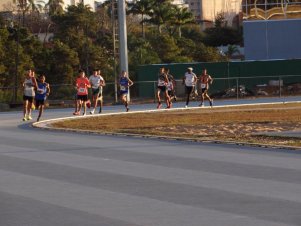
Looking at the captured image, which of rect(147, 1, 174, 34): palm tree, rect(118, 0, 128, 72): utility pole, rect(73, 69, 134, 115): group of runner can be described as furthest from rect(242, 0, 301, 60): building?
rect(73, 69, 134, 115): group of runner

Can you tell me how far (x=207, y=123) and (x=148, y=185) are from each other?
14.7 metres

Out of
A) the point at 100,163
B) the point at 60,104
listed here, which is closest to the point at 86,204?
the point at 100,163

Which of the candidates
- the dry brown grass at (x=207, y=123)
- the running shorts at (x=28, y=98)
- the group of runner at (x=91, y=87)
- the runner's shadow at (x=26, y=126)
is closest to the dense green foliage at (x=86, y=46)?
the group of runner at (x=91, y=87)

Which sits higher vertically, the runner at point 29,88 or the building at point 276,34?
the building at point 276,34

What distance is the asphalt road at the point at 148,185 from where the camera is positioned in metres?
10.5

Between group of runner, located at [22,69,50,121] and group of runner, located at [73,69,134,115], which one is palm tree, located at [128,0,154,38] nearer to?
group of runner, located at [73,69,134,115]

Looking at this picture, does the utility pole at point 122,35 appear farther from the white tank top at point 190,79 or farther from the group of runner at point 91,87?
the group of runner at point 91,87

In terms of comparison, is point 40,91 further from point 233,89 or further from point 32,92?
point 233,89

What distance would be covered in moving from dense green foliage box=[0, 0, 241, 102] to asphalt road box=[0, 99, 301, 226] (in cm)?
3781

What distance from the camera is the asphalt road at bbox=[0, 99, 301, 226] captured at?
1045 centimetres

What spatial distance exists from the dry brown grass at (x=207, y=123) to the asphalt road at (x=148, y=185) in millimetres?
1979

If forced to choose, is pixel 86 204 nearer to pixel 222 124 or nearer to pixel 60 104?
pixel 222 124

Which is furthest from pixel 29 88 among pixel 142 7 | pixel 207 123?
pixel 142 7

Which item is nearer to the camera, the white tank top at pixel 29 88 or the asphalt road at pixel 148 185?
the asphalt road at pixel 148 185
